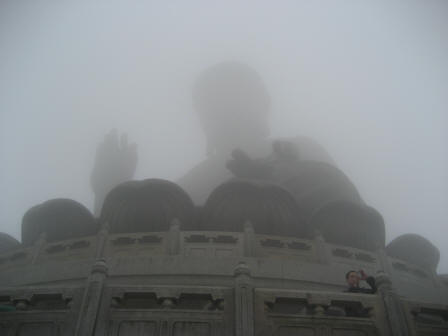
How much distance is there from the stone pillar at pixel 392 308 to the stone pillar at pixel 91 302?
3.02 meters

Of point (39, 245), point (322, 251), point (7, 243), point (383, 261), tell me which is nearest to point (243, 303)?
point (322, 251)

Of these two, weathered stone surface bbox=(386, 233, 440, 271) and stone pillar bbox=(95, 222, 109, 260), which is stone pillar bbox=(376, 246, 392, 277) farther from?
stone pillar bbox=(95, 222, 109, 260)

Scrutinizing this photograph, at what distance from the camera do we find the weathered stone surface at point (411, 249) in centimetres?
1120

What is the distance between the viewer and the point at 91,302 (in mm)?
5070

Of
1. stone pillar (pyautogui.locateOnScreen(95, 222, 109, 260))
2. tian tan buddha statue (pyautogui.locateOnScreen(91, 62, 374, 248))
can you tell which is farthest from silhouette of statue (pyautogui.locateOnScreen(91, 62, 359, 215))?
stone pillar (pyautogui.locateOnScreen(95, 222, 109, 260))

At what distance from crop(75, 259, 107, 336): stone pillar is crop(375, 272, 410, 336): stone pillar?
3.02 meters

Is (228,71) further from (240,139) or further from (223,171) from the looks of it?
(223,171)

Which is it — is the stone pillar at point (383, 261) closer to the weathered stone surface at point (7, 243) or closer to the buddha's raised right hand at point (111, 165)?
the weathered stone surface at point (7, 243)

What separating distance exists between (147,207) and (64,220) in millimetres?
1816

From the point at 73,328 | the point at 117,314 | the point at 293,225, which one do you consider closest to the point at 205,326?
the point at 117,314

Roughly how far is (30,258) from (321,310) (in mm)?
6363

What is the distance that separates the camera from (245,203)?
34.2 ft

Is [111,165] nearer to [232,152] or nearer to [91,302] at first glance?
[232,152]

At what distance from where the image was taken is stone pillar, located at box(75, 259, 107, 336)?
489 centimetres
